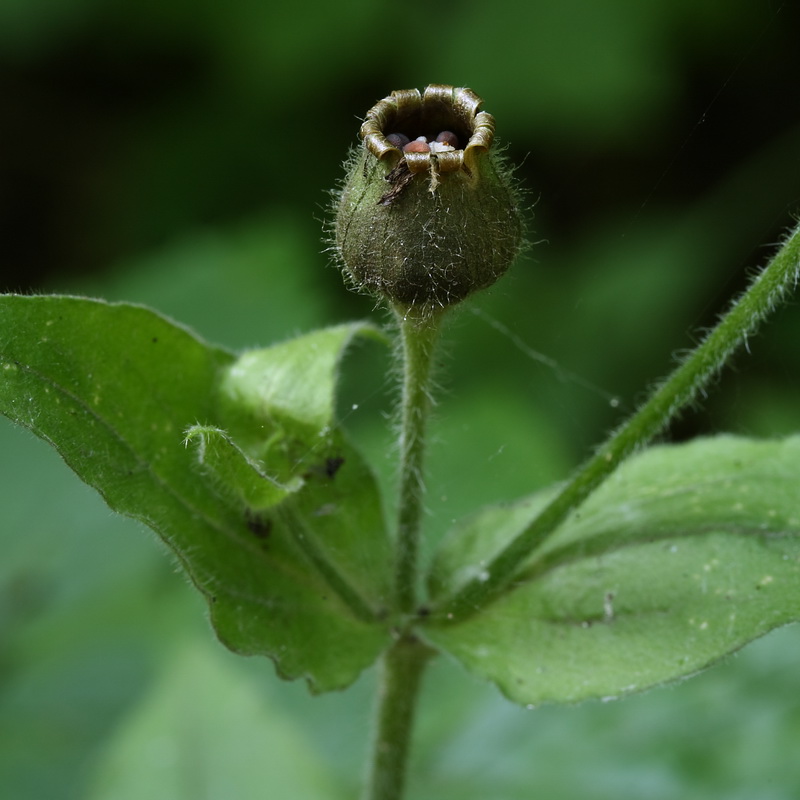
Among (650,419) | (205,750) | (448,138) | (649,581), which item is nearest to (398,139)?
(448,138)

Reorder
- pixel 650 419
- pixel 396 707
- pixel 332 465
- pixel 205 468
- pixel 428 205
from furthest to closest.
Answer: pixel 396 707, pixel 332 465, pixel 205 468, pixel 650 419, pixel 428 205

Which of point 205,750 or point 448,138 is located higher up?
point 448,138

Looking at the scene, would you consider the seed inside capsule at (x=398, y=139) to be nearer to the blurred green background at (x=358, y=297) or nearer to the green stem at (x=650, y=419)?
the green stem at (x=650, y=419)

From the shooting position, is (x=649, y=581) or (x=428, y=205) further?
(x=649, y=581)

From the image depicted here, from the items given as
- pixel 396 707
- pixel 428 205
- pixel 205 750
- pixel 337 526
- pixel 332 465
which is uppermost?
pixel 428 205

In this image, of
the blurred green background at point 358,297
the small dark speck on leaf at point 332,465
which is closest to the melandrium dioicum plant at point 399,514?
the small dark speck on leaf at point 332,465

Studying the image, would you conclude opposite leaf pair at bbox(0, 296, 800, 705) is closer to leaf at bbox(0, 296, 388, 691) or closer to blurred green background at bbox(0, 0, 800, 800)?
leaf at bbox(0, 296, 388, 691)

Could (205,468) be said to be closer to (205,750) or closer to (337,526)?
(337,526)

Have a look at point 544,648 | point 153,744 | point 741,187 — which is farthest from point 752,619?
point 741,187
